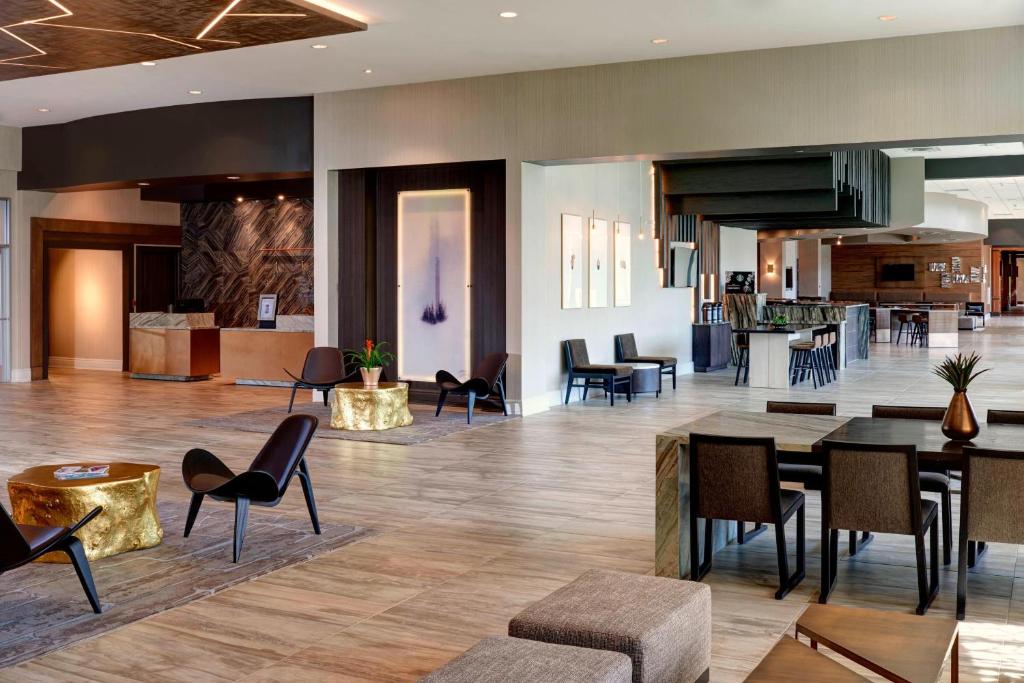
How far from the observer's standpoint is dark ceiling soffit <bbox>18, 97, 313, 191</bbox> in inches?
497

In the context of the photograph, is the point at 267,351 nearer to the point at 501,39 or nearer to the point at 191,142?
the point at 191,142

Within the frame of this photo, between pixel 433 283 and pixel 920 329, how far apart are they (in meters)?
15.7

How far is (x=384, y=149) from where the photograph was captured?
1199 cm

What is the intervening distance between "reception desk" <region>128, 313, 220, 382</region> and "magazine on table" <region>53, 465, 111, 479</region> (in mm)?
10263

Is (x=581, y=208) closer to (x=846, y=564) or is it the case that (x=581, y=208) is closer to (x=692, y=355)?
(x=692, y=355)

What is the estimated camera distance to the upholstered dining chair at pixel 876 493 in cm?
453

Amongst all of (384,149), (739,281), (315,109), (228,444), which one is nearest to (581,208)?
(384,149)

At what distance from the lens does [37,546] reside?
14.1 feet

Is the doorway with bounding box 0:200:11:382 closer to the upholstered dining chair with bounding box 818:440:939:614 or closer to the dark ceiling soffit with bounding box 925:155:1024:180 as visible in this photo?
the upholstered dining chair with bounding box 818:440:939:614

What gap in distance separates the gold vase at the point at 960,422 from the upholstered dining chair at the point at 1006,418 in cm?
86

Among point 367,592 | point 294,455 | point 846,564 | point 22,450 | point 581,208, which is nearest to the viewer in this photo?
point 367,592

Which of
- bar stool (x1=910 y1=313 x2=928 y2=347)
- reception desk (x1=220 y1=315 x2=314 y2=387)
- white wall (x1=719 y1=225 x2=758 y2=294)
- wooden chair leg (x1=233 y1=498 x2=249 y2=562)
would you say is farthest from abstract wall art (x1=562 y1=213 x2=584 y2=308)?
bar stool (x1=910 y1=313 x2=928 y2=347)

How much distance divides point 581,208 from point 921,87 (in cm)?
489

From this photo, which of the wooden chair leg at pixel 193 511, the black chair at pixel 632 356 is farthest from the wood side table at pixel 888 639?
the black chair at pixel 632 356
